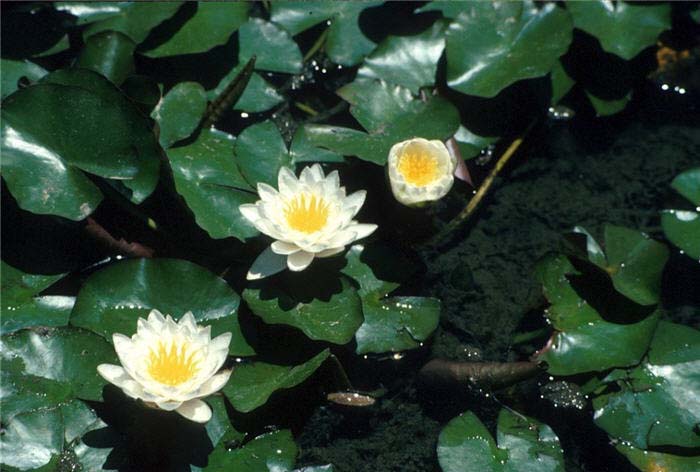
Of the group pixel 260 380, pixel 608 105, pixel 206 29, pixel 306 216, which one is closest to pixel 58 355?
pixel 260 380

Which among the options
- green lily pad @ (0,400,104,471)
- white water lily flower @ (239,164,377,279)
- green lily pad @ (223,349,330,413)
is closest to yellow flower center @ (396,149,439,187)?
white water lily flower @ (239,164,377,279)

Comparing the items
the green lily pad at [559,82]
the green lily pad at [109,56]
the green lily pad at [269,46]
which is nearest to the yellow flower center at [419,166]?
the green lily pad at [269,46]

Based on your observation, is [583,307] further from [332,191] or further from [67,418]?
[67,418]

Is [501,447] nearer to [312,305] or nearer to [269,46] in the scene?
[312,305]

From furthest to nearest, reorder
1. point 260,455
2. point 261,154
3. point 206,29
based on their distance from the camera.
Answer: point 206,29 < point 261,154 < point 260,455

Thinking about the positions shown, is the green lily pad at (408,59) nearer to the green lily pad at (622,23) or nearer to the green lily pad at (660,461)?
the green lily pad at (622,23)
